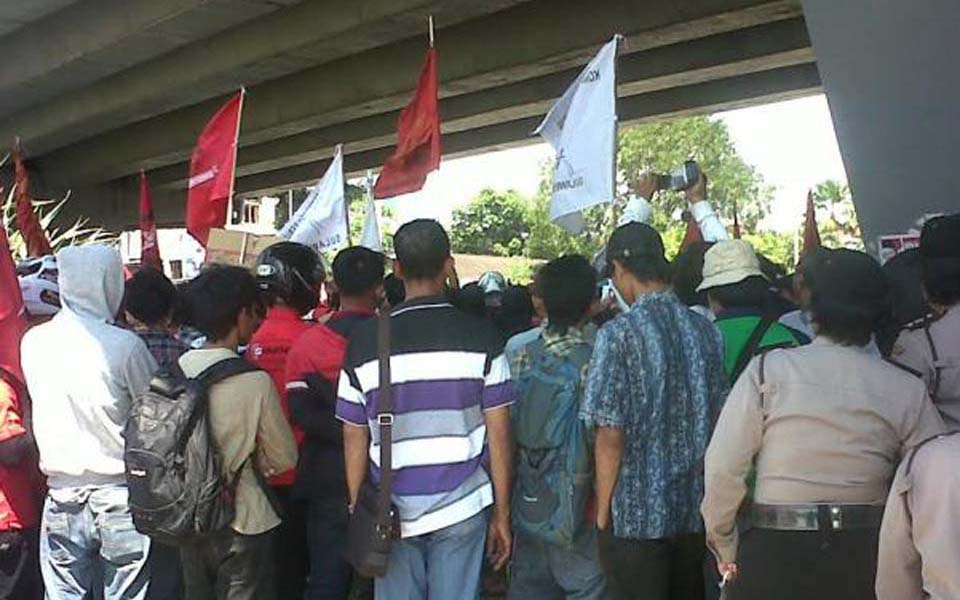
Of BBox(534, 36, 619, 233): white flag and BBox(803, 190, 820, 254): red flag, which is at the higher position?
BBox(534, 36, 619, 233): white flag

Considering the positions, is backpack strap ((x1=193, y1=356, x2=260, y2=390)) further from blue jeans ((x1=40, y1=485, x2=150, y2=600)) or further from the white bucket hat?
the white bucket hat

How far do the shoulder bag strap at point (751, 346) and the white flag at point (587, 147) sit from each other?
173 cm

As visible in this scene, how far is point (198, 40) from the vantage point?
12953 millimetres

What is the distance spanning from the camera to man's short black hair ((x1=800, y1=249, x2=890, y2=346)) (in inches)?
131

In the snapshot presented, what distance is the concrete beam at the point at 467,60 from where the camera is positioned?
36.1 ft

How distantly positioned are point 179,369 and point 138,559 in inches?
31.9

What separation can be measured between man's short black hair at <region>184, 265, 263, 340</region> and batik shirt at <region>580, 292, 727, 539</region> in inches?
59.1

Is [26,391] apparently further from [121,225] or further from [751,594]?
[121,225]

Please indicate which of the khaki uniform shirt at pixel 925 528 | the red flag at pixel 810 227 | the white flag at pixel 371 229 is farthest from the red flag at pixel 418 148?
the khaki uniform shirt at pixel 925 528

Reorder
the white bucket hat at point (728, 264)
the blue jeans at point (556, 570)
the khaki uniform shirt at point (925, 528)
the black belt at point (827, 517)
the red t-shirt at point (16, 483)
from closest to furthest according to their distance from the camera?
1. the khaki uniform shirt at point (925, 528)
2. the black belt at point (827, 517)
3. the blue jeans at point (556, 570)
4. the white bucket hat at point (728, 264)
5. the red t-shirt at point (16, 483)

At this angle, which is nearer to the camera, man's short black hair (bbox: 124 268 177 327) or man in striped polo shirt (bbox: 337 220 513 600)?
man in striped polo shirt (bbox: 337 220 513 600)

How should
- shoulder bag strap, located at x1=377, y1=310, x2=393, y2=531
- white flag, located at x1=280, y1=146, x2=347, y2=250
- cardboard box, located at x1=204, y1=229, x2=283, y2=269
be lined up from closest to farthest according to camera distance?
shoulder bag strap, located at x1=377, y1=310, x2=393, y2=531 → white flag, located at x1=280, y1=146, x2=347, y2=250 → cardboard box, located at x1=204, y1=229, x2=283, y2=269

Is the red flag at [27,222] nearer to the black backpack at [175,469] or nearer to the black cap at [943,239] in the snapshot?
the black backpack at [175,469]

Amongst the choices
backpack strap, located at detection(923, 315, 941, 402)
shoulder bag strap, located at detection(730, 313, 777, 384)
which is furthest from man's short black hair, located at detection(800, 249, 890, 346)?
shoulder bag strap, located at detection(730, 313, 777, 384)
